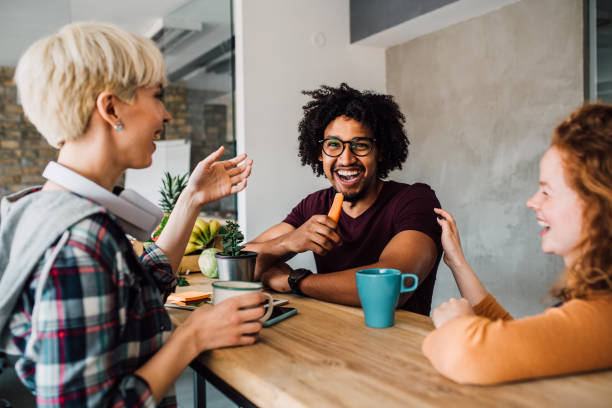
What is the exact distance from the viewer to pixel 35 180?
354 centimetres

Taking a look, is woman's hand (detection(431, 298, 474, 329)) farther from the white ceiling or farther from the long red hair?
the white ceiling

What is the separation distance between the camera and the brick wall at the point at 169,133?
344cm

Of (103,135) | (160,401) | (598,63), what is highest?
(598,63)

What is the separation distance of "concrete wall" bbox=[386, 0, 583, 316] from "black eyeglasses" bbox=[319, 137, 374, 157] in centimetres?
151

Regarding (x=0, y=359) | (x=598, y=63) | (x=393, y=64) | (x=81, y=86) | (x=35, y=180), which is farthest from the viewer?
(x=393, y=64)

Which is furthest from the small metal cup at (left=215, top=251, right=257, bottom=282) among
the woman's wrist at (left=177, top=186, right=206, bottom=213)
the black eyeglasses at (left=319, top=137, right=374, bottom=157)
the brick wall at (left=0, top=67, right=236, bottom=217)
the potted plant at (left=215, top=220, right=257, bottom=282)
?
the brick wall at (left=0, top=67, right=236, bottom=217)

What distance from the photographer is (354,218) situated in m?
1.97

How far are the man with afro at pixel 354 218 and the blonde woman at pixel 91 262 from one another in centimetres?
57

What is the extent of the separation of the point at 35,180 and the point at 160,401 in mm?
3206

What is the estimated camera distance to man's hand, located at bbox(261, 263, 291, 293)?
156 centimetres

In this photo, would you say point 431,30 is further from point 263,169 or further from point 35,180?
point 35,180

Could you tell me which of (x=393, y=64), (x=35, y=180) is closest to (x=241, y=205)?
(x=35, y=180)

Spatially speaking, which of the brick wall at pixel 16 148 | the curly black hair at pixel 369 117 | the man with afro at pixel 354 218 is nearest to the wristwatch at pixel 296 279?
the man with afro at pixel 354 218

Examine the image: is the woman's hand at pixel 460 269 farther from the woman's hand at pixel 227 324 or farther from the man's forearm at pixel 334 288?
the woman's hand at pixel 227 324
